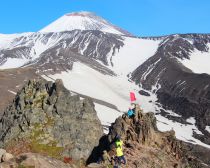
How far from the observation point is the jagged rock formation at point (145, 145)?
45.6 metres

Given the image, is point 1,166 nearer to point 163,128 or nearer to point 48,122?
point 48,122

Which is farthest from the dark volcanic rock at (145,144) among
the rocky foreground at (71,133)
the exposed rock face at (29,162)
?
the exposed rock face at (29,162)

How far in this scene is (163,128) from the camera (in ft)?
573

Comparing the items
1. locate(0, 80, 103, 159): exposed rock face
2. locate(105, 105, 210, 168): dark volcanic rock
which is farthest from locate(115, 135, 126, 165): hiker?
locate(0, 80, 103, 159): exposed rock face

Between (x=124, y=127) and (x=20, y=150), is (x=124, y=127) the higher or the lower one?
the higher one

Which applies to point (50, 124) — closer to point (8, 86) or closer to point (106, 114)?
point (106, 114)

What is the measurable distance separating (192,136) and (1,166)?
502 feet

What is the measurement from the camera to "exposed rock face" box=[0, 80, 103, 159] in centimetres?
4784

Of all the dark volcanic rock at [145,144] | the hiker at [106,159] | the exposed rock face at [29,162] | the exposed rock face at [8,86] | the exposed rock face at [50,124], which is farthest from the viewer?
the exposed rock face at [8,86]

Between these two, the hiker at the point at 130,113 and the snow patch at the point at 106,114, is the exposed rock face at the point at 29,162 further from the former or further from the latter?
the snow patch at the point at 106,114

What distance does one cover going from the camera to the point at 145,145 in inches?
1941

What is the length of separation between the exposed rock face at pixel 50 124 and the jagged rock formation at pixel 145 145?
316 cm

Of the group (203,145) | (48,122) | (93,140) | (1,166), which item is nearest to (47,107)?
(48,122)

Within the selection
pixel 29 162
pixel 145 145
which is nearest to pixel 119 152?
pixel 29 162
